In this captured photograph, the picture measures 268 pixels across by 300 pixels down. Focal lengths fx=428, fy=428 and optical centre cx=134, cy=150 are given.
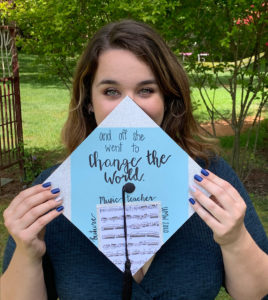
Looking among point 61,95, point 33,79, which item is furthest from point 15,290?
point 33,79

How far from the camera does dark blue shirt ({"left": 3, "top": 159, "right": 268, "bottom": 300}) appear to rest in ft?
4.82

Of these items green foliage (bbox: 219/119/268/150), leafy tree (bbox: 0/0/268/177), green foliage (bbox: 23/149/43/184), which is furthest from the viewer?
green foliage (bbox: 219/119/268/150)

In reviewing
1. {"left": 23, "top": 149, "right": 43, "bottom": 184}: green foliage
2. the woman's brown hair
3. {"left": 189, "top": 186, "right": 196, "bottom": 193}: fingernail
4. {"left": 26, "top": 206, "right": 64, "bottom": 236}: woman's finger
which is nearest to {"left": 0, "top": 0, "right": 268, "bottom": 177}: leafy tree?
{"left": 23, "top": 149, "right": 43, "bottom": 184}: green foliage

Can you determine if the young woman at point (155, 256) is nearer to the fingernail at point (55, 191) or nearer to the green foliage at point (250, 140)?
the fingernail at point (55, 191)

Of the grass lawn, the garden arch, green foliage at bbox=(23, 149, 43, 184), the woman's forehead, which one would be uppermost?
the woman's forehead

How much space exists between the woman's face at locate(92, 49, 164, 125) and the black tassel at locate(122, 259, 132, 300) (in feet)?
1.65

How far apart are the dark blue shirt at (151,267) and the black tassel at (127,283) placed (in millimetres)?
43

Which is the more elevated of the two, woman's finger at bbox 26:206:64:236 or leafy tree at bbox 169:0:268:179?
leafy tree at bbox 169:0:268:179

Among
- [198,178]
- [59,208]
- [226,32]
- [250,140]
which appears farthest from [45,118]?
[198,178]

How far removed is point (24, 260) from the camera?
1358 mm

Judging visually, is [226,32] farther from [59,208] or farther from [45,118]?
[45,118]

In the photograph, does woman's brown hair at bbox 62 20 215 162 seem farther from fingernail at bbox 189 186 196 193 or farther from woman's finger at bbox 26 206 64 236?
woman's finger at bbox 26 206 64 236

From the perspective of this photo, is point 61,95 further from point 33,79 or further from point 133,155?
point 133,155

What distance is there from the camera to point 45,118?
996cm
